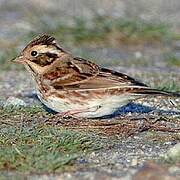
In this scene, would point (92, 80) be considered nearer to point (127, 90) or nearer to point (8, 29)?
point (127, 90)

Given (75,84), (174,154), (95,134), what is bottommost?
(95,134)

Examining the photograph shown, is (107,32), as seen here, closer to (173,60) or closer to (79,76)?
(173,60)

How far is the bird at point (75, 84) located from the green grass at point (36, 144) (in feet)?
1.01

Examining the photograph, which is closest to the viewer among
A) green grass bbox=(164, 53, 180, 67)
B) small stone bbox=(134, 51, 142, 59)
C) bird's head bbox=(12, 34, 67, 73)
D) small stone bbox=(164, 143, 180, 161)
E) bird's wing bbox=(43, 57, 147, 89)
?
small stone bbox=(164, 143, 180, 161)

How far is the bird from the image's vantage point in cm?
856

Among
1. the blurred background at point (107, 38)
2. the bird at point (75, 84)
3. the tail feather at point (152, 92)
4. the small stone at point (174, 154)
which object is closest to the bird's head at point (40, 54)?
the bird at point (75, 84)

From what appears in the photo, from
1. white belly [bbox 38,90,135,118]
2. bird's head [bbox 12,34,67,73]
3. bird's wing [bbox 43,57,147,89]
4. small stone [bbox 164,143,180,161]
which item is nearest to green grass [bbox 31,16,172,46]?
bird's head [bbox 12,34,67,73]

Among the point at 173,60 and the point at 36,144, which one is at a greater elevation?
the point at 36,144

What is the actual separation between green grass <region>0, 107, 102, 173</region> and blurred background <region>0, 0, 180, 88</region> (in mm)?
3132

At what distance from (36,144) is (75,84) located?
56.3 inches

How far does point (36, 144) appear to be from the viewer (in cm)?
757

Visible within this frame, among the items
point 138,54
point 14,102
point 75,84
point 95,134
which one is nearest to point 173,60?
point 138,54

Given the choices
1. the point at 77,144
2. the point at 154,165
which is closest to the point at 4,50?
the point at 77,144

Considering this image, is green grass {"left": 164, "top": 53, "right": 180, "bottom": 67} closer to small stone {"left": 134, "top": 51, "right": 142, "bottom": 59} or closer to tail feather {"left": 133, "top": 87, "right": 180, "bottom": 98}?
small stone {"left": 134, "top": 51, "right": 142, "bottom": 59}
